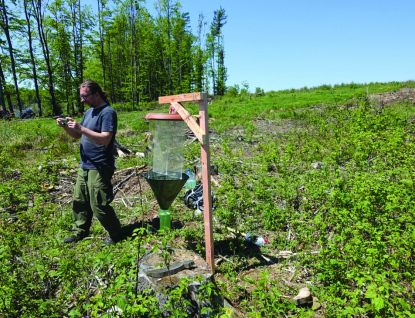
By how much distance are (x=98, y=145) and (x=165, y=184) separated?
1.13m

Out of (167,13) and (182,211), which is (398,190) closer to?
(182,211)

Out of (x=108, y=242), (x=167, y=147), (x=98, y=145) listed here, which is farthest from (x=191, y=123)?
(x=108, y=242)

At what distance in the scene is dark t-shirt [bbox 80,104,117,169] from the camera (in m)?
3.75

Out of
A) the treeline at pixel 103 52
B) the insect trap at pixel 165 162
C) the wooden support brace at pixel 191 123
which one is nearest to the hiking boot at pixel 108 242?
the insect trap at pixel 165 162

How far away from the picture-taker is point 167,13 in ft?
108

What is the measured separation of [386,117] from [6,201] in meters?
10.5

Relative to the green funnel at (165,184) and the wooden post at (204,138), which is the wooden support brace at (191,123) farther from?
the green funnel at (165,184)

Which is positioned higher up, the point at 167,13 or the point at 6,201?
the point at 167,13

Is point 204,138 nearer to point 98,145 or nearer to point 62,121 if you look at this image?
point 98,145

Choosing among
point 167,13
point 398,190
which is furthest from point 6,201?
point 167,13

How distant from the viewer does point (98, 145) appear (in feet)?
12.6

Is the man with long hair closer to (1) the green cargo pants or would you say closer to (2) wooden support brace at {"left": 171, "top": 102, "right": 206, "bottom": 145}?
(1) the green cargo pants

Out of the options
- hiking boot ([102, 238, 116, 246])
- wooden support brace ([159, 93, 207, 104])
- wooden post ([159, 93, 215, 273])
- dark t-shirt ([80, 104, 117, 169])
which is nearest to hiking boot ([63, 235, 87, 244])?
hiking boot ([102, 238, 116, 246])

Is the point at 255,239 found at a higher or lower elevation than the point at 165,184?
lower
